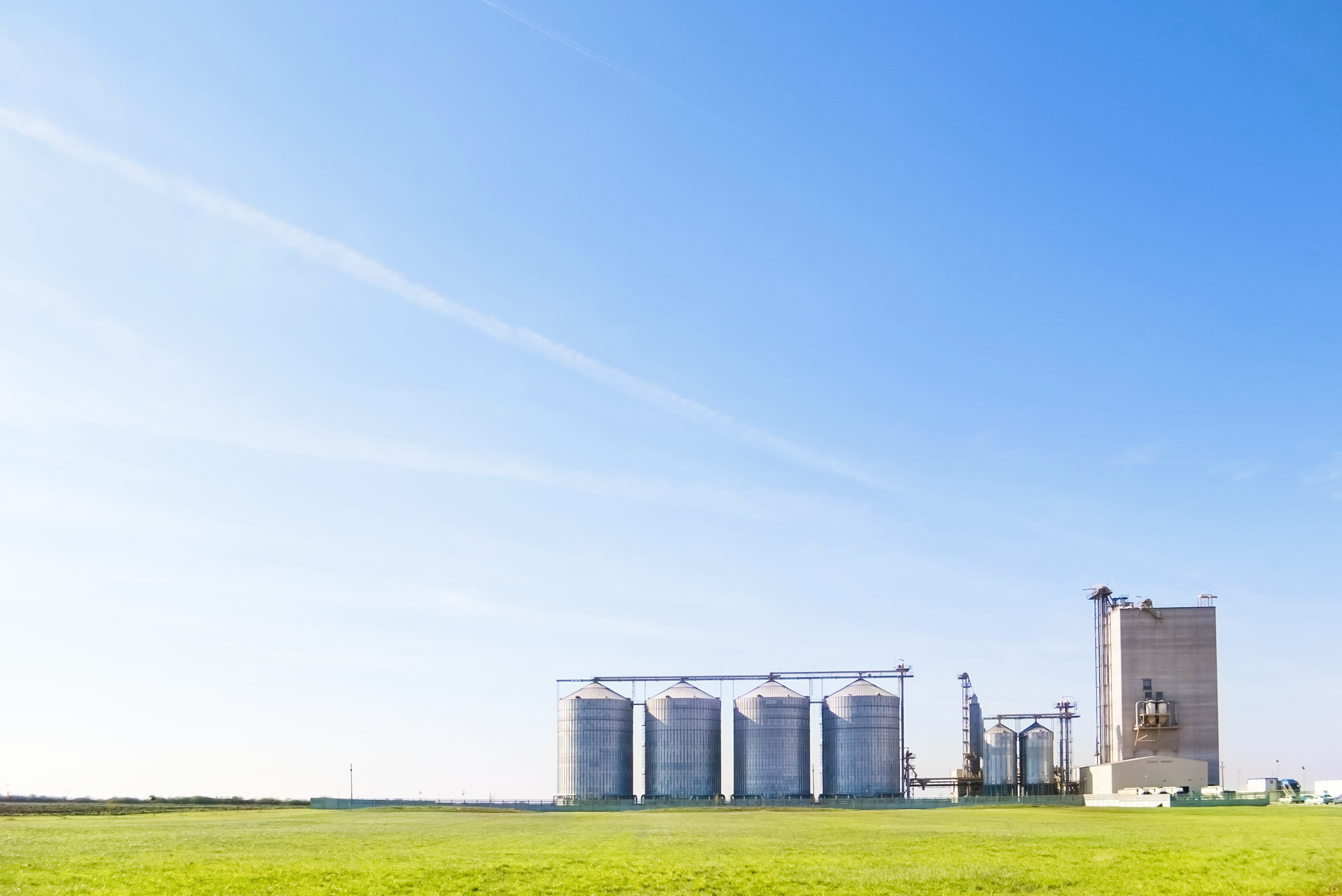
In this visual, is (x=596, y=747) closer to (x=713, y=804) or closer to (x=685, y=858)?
(x=713, y=804)

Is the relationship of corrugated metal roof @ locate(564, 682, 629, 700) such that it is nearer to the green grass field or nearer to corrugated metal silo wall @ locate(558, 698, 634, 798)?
corrugated metal silo wall @ locate(558, 698, 634, 798)

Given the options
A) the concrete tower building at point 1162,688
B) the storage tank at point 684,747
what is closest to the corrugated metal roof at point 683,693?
the storage tank at point 684,747

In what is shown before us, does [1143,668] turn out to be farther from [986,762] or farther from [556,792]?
[556,792]

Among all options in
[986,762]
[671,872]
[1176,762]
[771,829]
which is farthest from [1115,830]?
[986,762]

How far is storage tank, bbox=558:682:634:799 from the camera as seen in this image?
14362 cm

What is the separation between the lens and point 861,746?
142 metres

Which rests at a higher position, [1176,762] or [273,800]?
[1176,762]

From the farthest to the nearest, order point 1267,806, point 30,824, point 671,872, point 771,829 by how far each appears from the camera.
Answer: point 1267,806 → point 30,824 → point 771,829 → point 671,872

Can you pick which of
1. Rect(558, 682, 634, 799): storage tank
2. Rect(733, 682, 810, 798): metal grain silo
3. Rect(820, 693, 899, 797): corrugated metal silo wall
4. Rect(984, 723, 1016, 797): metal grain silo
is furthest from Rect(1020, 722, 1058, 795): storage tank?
Rect(558, 682, 634, 799): storage tank

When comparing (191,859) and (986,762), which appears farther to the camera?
(986,762)

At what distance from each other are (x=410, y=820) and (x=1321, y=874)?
6297cm

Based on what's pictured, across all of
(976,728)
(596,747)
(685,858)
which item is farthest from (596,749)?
(685,858)

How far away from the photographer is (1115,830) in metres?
69.9

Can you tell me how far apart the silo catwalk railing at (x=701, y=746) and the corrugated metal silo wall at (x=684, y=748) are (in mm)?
133
